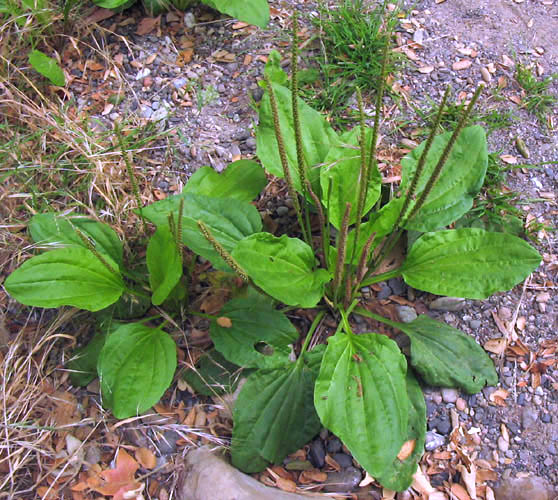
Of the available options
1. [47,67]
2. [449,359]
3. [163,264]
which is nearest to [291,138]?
[163,264]

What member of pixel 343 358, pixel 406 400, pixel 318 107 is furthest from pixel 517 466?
pixel 318 107

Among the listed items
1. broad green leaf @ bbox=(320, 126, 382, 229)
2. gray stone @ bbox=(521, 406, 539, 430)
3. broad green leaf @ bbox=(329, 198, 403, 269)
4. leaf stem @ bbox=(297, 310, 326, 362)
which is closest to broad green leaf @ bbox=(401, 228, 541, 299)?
broad green leaf @ bbox=(329, 198, 403, 269)

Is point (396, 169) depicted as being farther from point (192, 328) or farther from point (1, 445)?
point (1, 445)

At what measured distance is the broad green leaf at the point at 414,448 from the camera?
6.61 feet

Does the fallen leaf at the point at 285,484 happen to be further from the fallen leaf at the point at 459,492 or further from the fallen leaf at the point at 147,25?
the fallen leaf at the point at 147,25

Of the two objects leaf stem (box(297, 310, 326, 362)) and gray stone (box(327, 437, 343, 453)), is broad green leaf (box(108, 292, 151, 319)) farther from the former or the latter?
gray stone (box(327, 437, 343, 453))

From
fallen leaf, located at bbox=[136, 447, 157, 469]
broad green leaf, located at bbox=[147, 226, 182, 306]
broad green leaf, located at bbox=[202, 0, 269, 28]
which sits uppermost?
broad green leaf, located at bbox=[202, 0, 269, 28]

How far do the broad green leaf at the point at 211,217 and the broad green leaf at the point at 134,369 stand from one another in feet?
1.35

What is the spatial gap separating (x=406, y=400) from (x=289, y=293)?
0.55m

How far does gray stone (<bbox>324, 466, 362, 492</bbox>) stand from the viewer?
6.88 feet

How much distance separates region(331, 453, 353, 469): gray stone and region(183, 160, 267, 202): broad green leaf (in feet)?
3.72

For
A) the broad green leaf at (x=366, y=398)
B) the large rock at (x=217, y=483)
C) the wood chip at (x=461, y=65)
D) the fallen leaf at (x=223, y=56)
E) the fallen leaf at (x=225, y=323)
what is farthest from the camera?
the fallen leaf at (x=223, y=56)

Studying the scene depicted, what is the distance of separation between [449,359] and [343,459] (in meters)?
0.58

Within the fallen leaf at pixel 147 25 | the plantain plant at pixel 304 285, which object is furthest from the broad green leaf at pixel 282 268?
the fallen leaf at pixel 147 25
